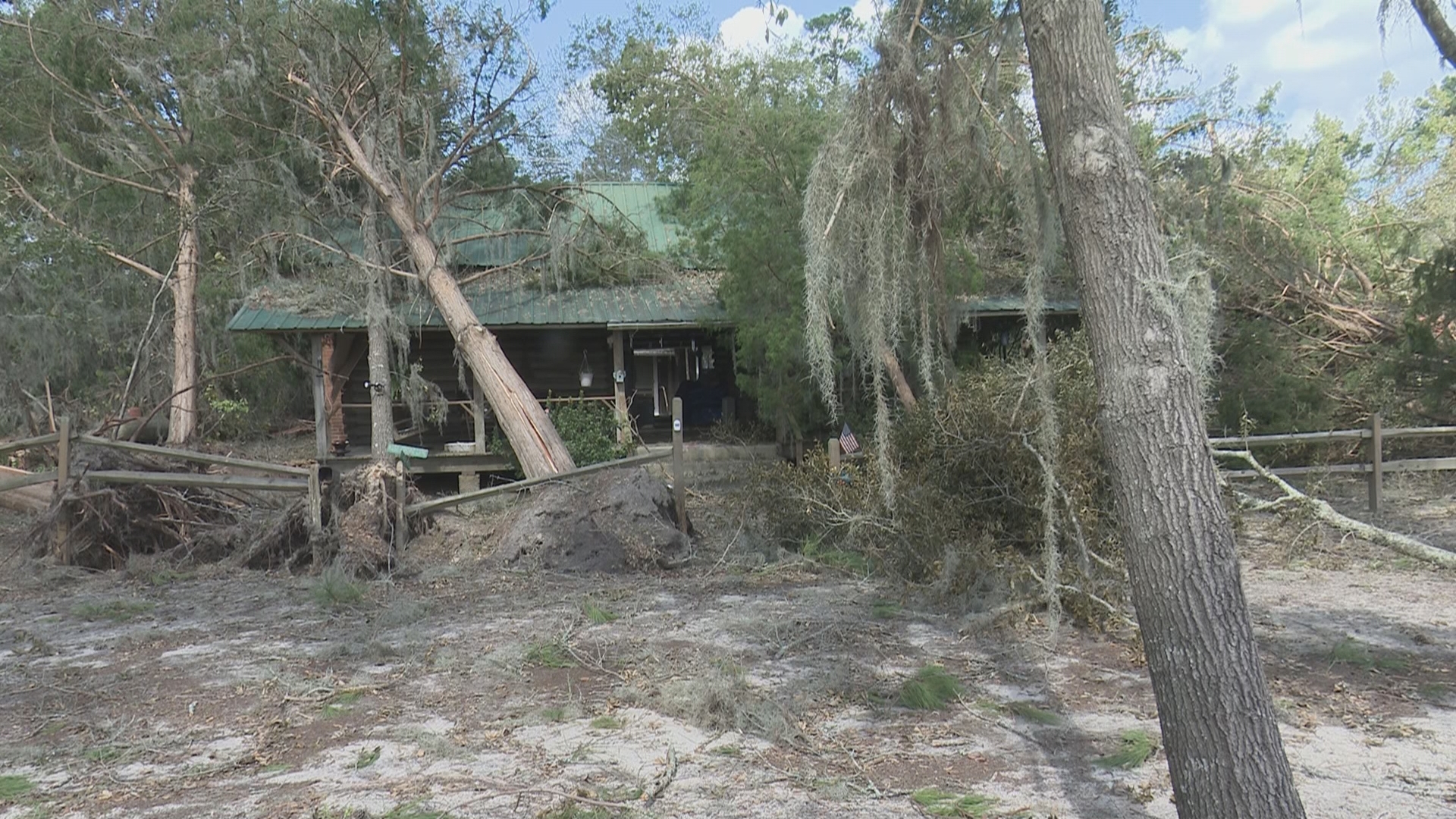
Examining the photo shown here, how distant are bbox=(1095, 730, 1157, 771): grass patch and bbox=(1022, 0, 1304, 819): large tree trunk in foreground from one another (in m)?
1.43

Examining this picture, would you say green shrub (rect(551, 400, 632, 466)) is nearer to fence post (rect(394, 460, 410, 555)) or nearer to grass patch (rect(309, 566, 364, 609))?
fence post (rect(394, 460, 410, 555))

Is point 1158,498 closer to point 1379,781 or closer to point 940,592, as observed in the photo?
point 1379,781

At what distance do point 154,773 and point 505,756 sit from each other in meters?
1.62

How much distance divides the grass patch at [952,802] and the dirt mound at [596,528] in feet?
17.7

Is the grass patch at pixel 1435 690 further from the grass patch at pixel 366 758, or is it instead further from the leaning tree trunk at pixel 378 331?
the leaning tree trunk at pixel 378 331

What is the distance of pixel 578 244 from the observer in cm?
1474

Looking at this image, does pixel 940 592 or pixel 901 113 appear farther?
pixel 940 592

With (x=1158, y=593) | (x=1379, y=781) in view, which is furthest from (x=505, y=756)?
(x=1379, y=781)

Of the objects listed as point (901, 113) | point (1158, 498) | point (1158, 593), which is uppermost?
point (901, 113)

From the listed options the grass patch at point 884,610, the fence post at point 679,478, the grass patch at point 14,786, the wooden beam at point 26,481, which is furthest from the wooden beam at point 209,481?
the grass patch at point 884,610

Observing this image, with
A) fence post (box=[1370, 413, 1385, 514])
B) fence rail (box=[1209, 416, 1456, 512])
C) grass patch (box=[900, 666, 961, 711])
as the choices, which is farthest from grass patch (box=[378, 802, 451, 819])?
fence post (box=[1370, 413, 1385, 514])

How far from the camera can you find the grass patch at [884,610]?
7.17m

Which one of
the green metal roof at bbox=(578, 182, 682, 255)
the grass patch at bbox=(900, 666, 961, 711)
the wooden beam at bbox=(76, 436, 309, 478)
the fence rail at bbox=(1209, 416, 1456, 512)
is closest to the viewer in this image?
the grass patch at bbox=(900, 666, 961, 711)

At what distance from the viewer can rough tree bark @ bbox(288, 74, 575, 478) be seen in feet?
38.8
